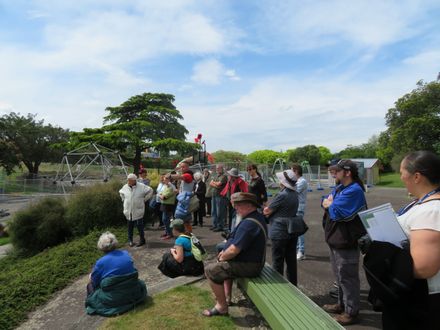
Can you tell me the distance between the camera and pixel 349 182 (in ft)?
12.5

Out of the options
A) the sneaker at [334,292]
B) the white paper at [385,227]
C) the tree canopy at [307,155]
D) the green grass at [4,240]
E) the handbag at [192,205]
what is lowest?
the green grass at [4,240]

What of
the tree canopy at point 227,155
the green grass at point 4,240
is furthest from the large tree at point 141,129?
the tree canopy at point 227,155

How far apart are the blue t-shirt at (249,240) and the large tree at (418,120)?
125 feet

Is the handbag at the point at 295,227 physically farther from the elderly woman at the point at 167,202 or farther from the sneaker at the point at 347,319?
the elderly woman at the point at 167,202

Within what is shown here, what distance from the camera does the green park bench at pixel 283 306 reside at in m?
2.97

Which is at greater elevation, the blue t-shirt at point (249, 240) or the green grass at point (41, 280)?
the blue t-shirt at point (249, 240)

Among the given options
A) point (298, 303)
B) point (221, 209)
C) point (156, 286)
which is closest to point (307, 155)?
point (221, 209)

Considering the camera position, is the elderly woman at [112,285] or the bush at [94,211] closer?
the elderly woman at [112,285]

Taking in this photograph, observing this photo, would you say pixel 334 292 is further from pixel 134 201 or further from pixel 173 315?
pixel 134 201

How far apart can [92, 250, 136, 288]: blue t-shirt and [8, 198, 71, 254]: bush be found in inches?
264

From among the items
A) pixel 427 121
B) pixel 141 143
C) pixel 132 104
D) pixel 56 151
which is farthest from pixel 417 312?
pixel 56 151

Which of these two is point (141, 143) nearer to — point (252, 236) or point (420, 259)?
point (252, 236)

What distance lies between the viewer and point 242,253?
4.02 meters

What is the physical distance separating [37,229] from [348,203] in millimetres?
9862
